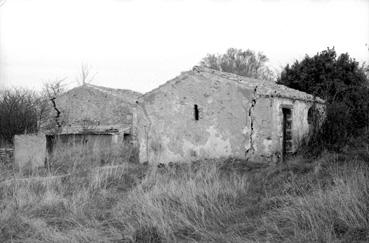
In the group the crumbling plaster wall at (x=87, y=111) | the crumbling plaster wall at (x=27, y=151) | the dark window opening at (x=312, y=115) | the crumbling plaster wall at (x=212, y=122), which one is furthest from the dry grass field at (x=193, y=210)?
the crumbling plaster wall at (x=87, y=111)

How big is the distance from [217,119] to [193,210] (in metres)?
6.55

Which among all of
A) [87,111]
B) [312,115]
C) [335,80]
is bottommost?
[312,115]

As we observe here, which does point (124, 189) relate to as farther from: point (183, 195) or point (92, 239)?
point (92, 239)

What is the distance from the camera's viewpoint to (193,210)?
6273mm

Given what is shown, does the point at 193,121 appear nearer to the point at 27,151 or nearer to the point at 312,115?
the point at 312,115

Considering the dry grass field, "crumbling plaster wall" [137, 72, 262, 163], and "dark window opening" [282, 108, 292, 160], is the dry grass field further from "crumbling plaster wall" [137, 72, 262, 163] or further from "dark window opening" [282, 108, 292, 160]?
"dark window opening" [282, 108, 292, 160]

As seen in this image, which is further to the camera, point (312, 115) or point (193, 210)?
point (312, 115)

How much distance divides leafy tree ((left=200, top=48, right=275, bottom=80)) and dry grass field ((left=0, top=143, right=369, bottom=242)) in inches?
950

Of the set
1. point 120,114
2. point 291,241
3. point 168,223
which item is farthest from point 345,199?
point 120,114

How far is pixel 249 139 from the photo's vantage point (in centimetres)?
1217

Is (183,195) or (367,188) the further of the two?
(183,195)

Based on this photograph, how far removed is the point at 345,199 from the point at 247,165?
6010mm

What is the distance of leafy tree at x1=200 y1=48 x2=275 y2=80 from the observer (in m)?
32.7

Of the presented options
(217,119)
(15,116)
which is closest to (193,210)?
(217,119)
